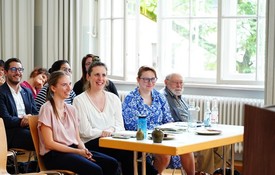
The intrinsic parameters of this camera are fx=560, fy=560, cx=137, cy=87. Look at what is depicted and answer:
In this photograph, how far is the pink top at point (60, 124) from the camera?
13.4 feet

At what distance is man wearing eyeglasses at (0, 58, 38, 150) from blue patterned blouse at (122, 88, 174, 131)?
86 cm

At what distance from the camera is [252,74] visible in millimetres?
6305

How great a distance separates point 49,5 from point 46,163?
127 inches

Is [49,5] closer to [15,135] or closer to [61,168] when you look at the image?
[15,135]

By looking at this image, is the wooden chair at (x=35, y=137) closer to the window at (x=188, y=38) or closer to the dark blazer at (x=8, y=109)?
the dark blazer at (x=8, y=109)

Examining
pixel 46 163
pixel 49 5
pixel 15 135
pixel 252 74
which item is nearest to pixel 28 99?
pixel 15 135

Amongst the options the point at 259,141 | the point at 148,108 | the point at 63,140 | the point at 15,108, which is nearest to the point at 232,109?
the point at 148,108

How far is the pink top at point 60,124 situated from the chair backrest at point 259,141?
7.87 feet

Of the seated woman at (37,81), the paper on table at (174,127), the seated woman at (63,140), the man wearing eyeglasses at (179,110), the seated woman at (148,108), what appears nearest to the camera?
the seated woman at (63,140)

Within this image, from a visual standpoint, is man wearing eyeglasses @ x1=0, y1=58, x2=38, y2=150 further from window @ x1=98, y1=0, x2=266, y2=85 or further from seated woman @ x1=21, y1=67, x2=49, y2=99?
window @ x1=98, y1=0, x2=266, y2=85

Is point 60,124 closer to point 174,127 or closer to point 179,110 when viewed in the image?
point 174,127

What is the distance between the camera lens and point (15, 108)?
5.00 m

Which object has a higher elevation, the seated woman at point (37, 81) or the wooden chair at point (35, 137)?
the seated woman at point (37, 81)

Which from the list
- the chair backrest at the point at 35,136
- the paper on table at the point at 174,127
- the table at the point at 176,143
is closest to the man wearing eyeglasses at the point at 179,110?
the paper on table at the point at 174,127
